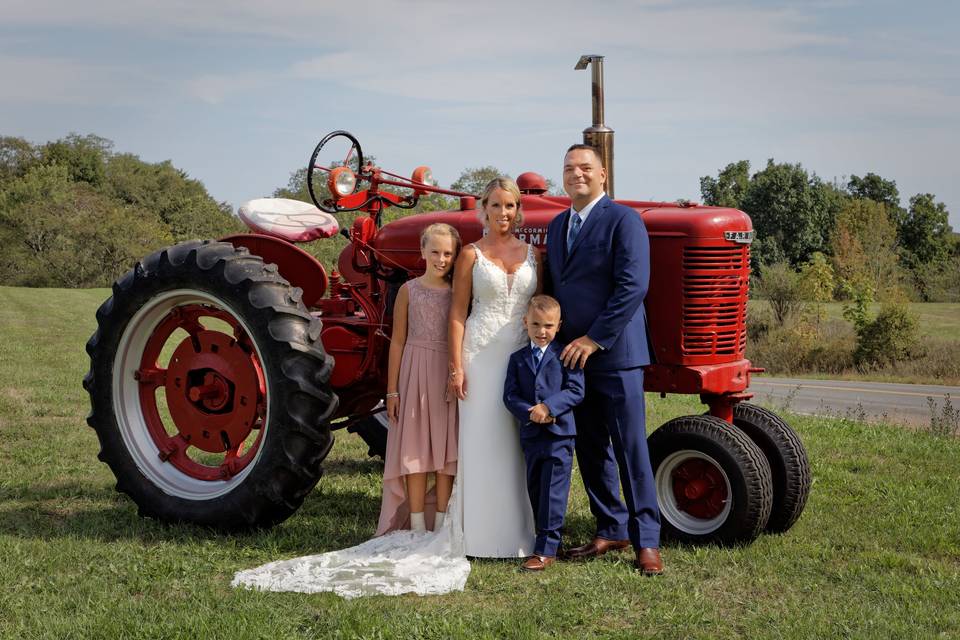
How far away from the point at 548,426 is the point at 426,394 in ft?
2.03

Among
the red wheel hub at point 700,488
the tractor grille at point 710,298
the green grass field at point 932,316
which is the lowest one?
the green grass field at point 932,316

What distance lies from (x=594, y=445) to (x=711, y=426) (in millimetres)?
527

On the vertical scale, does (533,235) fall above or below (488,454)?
above

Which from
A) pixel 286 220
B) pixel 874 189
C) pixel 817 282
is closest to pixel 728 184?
pixel 874 189

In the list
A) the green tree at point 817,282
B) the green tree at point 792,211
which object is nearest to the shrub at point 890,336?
the green tree at point 817,282

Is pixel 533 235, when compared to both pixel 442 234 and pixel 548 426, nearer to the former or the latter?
pixel 442 234

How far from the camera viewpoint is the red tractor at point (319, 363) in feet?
14.3

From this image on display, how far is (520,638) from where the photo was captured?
3.32 m

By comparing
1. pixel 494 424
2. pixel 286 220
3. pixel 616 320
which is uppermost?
pixel 286 220

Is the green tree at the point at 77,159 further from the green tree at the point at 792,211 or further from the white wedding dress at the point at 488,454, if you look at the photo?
the white wedding dress at the point at 488,454

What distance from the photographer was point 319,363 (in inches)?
172

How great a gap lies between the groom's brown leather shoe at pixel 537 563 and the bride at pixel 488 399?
137 millimetres

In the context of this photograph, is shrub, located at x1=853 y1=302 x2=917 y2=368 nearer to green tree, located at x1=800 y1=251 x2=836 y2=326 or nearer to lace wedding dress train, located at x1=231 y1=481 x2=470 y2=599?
green tree, located at x1=800 y1=251 x2=836 y2=326

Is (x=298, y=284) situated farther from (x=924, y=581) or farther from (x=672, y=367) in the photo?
(x=924, y=581)
